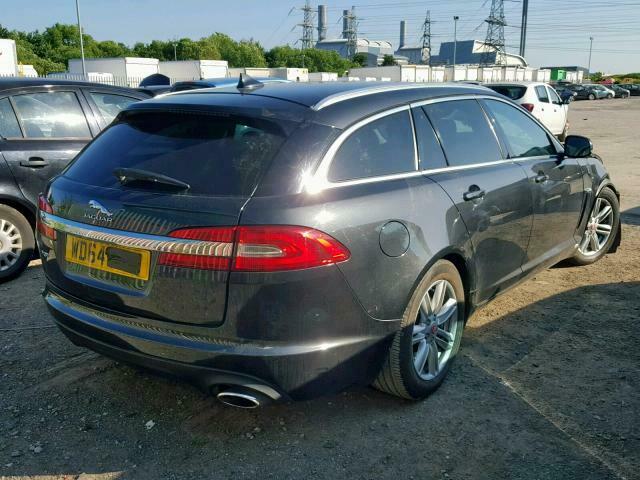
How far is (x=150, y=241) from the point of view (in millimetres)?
2596

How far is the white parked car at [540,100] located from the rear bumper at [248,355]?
13.1 metres

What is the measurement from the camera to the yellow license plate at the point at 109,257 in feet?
8.66

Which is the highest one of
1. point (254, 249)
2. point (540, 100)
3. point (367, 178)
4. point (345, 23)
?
point (345, 23)

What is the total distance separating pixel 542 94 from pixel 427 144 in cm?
1378

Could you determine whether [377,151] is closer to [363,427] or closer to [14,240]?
[363,427]

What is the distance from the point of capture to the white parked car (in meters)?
15.1

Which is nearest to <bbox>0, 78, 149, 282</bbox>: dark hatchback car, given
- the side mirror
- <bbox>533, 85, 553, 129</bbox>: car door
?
the side mirror

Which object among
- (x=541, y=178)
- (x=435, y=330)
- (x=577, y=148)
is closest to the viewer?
(x=435, y=330)

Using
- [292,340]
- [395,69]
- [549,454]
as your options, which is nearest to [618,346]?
[549,454]

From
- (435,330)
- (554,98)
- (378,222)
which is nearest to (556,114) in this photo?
(554,98)

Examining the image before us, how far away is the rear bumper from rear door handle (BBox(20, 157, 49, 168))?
116 inches

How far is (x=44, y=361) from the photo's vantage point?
3.77 m

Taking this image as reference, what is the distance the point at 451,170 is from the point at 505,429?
141cm

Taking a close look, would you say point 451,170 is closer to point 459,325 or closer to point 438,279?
point 438,279
